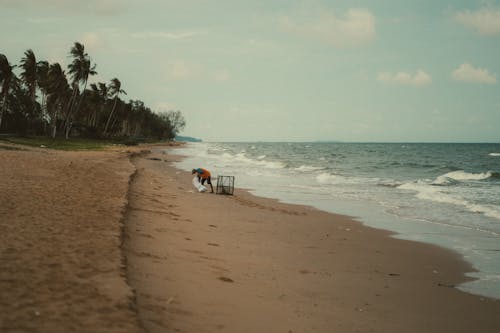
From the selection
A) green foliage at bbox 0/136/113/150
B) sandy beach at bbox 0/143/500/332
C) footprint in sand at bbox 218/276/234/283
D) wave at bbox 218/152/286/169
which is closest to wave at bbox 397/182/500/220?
sandy beach at bbox 0/143/500/332

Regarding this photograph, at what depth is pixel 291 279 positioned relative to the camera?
6.80 metres

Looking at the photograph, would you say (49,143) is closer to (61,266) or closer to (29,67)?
(29,67)

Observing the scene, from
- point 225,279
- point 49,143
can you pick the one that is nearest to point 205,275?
point 225,279

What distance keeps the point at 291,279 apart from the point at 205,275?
1.46 meters

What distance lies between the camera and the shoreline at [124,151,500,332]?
5.13m

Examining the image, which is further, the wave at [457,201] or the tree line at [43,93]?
the tree line at [43,93]

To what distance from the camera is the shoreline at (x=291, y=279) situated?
5.13 metres

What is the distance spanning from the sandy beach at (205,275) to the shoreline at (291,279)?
26 mm

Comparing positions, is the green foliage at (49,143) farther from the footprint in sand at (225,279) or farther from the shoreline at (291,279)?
the footprint in sand at (225,279)

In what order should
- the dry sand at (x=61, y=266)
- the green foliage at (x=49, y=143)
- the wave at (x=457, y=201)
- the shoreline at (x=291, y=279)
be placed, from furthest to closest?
the green foliage at (x=49, y=143), the wave at (x=457, y=201), the shoreline at (x=291, y=279), the dry sand at (x=61, y=266)

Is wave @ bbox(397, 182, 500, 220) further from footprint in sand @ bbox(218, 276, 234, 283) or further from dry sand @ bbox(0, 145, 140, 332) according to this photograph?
dry sand @ bbox(0, 145, 140, 332)

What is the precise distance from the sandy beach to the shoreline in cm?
3

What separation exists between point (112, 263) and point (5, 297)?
1657 millimetres

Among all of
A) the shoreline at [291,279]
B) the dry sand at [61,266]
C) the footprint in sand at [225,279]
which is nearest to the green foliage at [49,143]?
the dry sand at [61,266]
